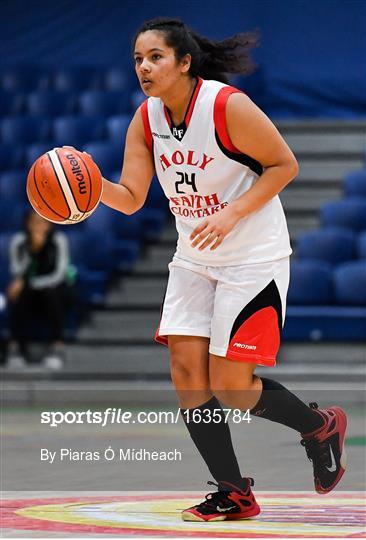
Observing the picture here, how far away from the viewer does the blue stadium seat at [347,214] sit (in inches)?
473

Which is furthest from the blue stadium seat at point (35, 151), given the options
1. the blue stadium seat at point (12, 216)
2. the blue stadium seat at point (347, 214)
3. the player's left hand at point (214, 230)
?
the player's left hand at point (214, 230)

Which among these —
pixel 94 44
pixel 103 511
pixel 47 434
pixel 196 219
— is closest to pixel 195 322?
pixel 196 219

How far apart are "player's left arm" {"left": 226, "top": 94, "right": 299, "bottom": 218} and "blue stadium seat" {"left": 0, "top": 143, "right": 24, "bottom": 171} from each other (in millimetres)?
9379

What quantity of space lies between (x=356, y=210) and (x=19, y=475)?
6.40m

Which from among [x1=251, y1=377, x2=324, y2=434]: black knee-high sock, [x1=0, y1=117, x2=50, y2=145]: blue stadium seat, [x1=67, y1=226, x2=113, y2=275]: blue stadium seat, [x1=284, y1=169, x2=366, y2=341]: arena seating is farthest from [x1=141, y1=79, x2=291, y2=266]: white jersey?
[x1=0, y1=117, x2=50, y2=145]: blue stadium seat

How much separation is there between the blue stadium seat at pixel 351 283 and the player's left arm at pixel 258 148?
655 centimetres

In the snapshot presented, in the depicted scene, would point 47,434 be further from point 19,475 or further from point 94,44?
point 94,44

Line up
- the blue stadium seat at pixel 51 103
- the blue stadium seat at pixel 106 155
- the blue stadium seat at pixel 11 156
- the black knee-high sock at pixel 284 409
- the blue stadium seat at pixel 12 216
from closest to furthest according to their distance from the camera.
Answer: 1. the black knee-high sock at pixel 284 409
2. the blue stadium seat at pixel 106 155
3. the blue stadium seat at pixel 12 216
4. the blue stadium seat at pixel 11 156
5. the blue stadium seat at pixel 51 103

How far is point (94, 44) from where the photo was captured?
42.2ft

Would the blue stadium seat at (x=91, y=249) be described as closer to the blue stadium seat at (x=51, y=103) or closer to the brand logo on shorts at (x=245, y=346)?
the blue stadium seat at (x=51, y=103)

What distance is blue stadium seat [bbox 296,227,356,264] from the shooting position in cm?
1184

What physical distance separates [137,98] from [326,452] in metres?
8.73

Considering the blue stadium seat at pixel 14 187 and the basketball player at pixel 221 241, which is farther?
the blue stadium seat at pixel 14 187

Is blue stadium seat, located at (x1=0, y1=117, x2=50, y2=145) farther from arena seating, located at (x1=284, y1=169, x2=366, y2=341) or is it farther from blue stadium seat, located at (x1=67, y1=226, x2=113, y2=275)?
arena seating, located at (x1=284, y1=169, x2=366, y2=341)
